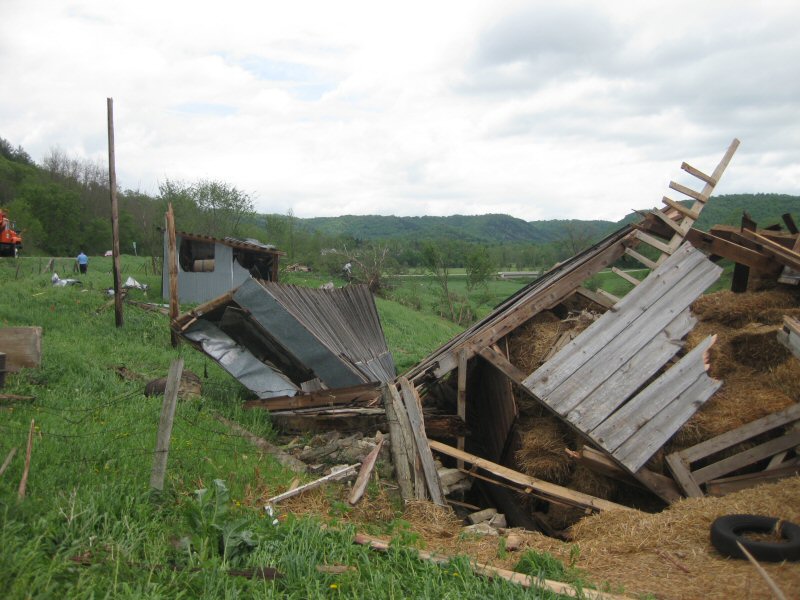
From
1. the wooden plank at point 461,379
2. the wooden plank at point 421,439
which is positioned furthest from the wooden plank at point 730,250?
the wooden plank at point 421,439

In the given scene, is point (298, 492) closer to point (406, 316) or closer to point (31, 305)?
point (31, 305)

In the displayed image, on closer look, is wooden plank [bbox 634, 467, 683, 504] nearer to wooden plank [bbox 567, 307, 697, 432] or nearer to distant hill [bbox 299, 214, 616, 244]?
wooden plank [bbox 567, 307, 697, 432]

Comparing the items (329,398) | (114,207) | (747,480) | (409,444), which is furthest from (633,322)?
(114,207)

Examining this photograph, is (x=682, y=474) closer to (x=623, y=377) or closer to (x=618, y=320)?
(x=623, y=377)

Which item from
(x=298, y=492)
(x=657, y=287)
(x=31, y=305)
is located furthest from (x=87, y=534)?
(x=31, y=305)

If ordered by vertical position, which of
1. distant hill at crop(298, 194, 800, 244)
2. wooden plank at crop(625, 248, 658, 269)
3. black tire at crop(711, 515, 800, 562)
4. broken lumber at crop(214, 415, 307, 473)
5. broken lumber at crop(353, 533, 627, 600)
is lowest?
broken lumber at crop(214, 415, 307, 473)

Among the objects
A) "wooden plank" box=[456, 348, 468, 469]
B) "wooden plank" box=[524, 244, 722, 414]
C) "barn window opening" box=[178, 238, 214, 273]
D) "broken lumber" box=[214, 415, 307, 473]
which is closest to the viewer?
"wooden plank" box=[524, 244, 722, 414]

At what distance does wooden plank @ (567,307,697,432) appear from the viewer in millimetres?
7358

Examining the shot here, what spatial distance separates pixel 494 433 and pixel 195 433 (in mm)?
4113

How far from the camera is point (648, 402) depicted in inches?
290

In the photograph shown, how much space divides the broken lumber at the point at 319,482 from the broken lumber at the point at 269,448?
63cm

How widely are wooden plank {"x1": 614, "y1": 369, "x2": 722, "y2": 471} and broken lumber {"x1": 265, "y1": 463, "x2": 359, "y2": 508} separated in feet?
9.87

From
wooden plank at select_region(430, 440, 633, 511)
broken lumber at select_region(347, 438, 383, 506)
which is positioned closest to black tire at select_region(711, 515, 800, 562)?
wooden plank at select_region(430, 440, 633, 511)

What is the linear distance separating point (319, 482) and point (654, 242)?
5255mm
